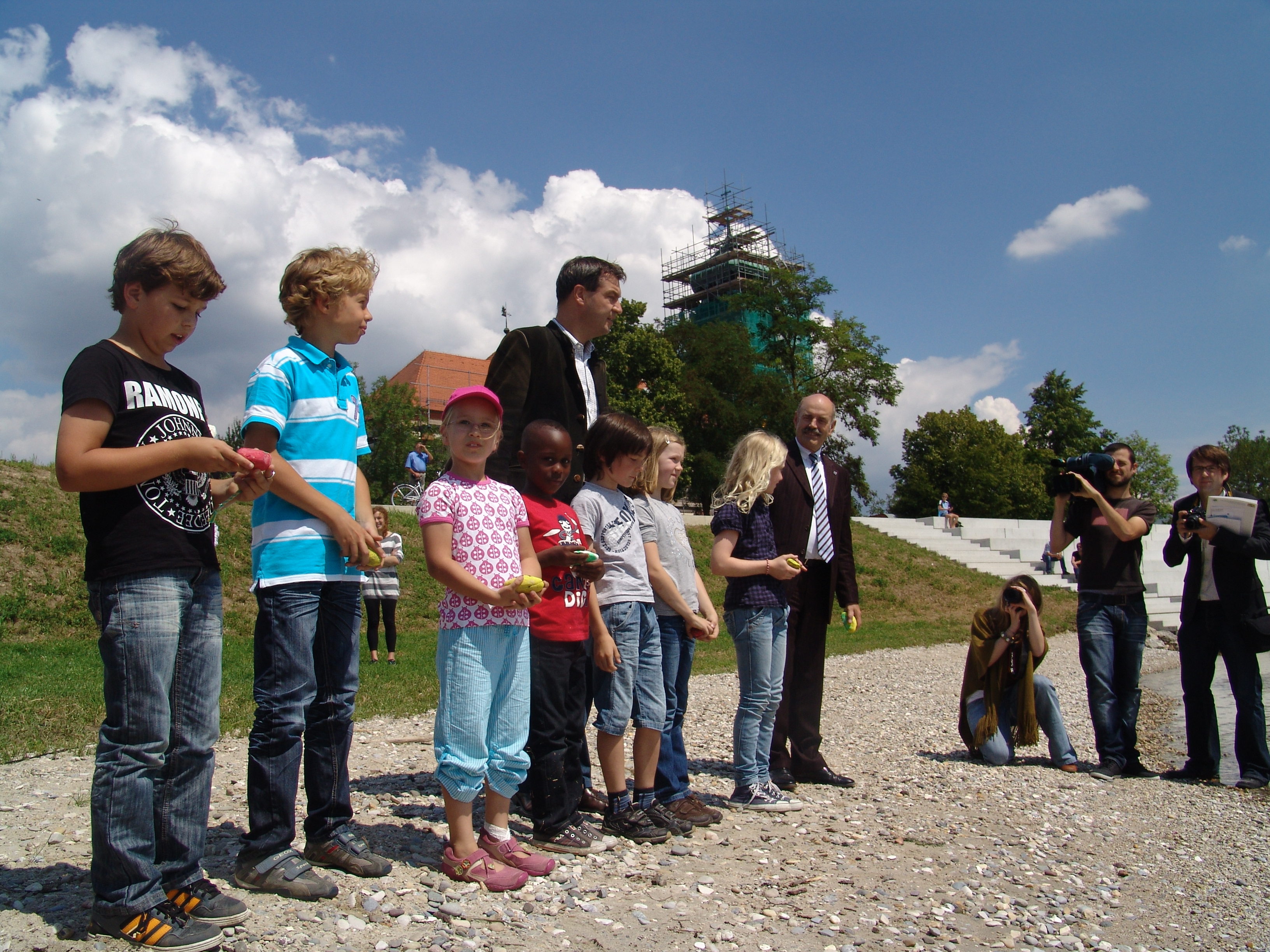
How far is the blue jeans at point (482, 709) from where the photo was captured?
3.27 m

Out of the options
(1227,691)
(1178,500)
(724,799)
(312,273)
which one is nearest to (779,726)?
(724,799)

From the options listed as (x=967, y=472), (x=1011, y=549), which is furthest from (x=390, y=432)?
(x=967, y=472)

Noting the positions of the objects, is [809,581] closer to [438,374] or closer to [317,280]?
[317,280]

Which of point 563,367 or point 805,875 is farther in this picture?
point 563,367

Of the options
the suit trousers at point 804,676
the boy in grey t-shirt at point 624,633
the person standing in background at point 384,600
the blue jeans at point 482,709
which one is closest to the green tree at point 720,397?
the person standing in background at point 384,600

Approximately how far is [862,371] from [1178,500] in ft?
143

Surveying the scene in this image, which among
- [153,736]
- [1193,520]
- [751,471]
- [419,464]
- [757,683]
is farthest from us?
[419,464]

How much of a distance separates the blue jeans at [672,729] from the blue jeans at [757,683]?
0.45 metres

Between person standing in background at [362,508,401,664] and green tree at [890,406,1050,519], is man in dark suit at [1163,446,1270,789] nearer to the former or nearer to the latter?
person standing in background at [362,508,401,664]

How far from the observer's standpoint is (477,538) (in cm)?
344

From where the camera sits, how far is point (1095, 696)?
6.20m

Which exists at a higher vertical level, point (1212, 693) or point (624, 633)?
point (624, 633)

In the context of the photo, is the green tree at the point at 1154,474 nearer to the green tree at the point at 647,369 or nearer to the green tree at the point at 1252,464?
the green tree at the point at 1252,464

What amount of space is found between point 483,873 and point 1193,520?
5.67m
